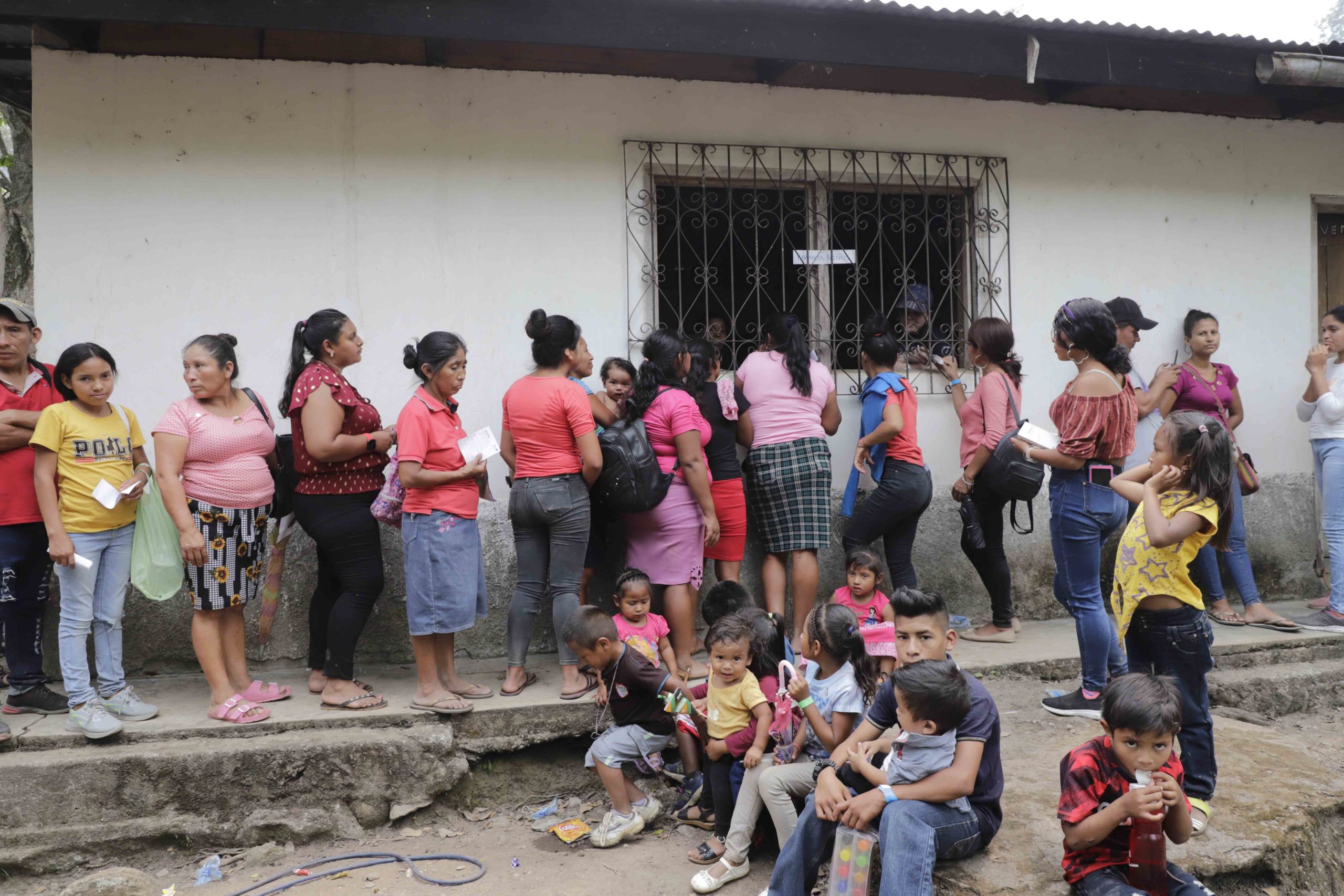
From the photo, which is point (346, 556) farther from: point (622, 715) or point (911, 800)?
point (911, 800)

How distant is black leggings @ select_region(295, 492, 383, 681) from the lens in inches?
164

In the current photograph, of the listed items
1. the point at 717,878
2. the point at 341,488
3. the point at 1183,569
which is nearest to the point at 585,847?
the point at 717,878

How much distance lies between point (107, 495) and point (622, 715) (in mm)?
2263

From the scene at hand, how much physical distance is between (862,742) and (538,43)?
356 cm

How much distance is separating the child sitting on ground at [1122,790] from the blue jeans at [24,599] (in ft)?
13.5

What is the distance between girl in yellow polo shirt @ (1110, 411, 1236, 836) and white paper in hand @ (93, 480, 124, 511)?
390 centimetres

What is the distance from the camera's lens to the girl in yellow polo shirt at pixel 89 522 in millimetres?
3896

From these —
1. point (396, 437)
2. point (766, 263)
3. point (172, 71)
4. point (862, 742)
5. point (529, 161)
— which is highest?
point (172, 71)

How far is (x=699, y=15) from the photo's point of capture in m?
4.88

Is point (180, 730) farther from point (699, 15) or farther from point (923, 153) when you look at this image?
point (923, 153)

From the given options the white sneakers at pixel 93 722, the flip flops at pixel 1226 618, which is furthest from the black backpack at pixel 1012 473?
the white sneakers at pixel 93 722

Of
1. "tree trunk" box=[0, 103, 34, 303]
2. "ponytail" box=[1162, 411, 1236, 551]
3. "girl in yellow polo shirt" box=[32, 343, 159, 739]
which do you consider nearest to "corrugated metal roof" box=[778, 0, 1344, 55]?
"ponytail" box=[1162, 411, 1236, 551]

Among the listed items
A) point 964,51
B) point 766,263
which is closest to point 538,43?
point 766,263

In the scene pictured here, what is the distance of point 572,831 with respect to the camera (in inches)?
152
